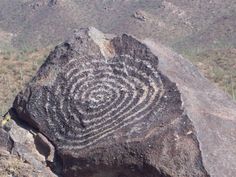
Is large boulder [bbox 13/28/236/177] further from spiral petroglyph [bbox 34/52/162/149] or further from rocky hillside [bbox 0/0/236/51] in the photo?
rocky hillside [bbox 0/0/236/51]

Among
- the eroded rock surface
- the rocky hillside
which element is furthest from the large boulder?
the rocky hillside

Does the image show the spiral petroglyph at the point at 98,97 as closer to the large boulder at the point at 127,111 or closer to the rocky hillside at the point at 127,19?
the large boulder at the point at 127,111

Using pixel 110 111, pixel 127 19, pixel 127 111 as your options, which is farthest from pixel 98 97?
pixel 127 19

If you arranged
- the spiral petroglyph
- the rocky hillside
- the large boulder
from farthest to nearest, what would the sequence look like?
the rocky hillside
the spiral petroglyph
the large boulder

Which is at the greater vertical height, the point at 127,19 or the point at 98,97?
the point at 127,19

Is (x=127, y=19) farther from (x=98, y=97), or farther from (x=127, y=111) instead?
(x=127, y=111)

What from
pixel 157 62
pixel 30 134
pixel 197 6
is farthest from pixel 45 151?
pixel 197 6

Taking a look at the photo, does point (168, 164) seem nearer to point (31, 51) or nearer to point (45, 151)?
point (45, 151)
